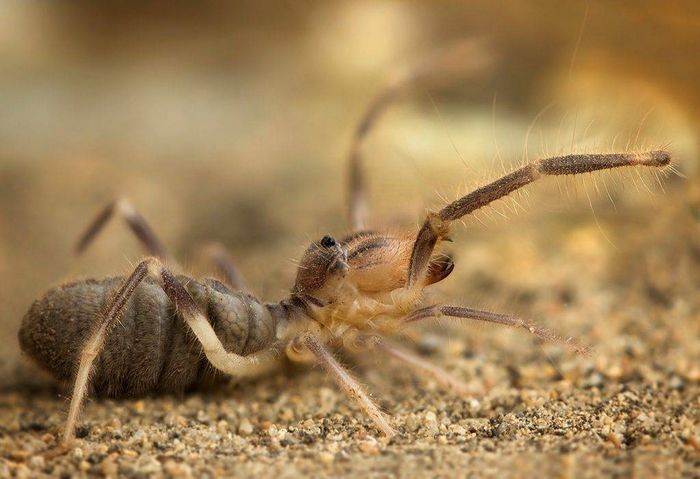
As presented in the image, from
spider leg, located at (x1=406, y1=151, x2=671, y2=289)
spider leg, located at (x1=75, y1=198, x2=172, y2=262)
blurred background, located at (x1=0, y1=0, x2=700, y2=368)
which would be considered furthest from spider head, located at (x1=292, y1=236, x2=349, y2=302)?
spider leg, located at (x1=75, y1=198, x2=172, y2=262)

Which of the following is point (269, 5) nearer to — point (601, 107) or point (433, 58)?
point (433, 58)

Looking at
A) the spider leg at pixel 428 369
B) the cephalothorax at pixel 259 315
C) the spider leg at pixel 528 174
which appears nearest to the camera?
the spider leg at pixel 528 174

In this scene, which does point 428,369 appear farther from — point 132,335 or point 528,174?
point 132,335

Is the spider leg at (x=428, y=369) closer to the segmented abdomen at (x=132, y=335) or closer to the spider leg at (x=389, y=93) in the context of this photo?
the segmented abdomen at (x=132, y=335)

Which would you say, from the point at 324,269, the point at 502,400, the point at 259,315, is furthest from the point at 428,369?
the point at 259,315

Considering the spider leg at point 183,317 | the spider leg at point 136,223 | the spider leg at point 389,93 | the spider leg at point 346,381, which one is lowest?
the spider leg at point 346,381

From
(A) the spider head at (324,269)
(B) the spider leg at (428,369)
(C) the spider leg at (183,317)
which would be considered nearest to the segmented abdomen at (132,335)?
(C) the spider leg at (183,317)

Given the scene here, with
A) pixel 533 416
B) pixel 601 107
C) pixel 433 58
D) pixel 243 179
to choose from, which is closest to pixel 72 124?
pixel 243 179
